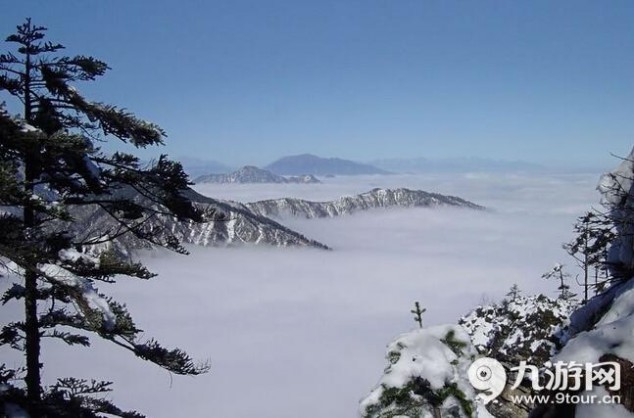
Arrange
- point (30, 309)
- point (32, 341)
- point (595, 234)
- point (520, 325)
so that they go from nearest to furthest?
point (30, 309) → point (32, 341) → point (595, 234) → point (520, 325)

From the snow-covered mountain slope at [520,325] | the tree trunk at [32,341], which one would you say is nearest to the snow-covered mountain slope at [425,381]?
the tree trunk at [32,341]

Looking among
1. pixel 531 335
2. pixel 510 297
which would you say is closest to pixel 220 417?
pixel 510 297

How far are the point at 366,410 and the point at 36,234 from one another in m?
5.29

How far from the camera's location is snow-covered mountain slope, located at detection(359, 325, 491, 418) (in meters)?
5.69

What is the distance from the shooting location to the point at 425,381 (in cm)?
589

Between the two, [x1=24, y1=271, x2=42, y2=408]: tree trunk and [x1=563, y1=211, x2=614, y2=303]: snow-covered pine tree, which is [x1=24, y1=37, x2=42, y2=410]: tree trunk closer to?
[x1=24, y1=271, x2=42, y2=408]: tree trunk

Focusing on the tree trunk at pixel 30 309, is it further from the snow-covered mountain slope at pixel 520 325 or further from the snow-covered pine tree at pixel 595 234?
the snow-covered mountain slope at pixel 520 325

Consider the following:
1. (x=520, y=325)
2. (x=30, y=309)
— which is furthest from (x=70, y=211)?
(x=520, y=325)

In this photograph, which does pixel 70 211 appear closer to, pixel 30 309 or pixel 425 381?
pixel 30 309

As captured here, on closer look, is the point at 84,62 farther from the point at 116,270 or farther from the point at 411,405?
the point at 411,405

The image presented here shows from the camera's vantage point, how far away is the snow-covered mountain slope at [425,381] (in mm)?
5688

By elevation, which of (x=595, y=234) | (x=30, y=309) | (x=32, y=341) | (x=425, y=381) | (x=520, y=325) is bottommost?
(x=520, y=325)

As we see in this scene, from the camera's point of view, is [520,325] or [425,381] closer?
[425,381]

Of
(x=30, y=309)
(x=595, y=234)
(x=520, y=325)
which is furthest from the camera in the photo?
(x=520, y=325)
